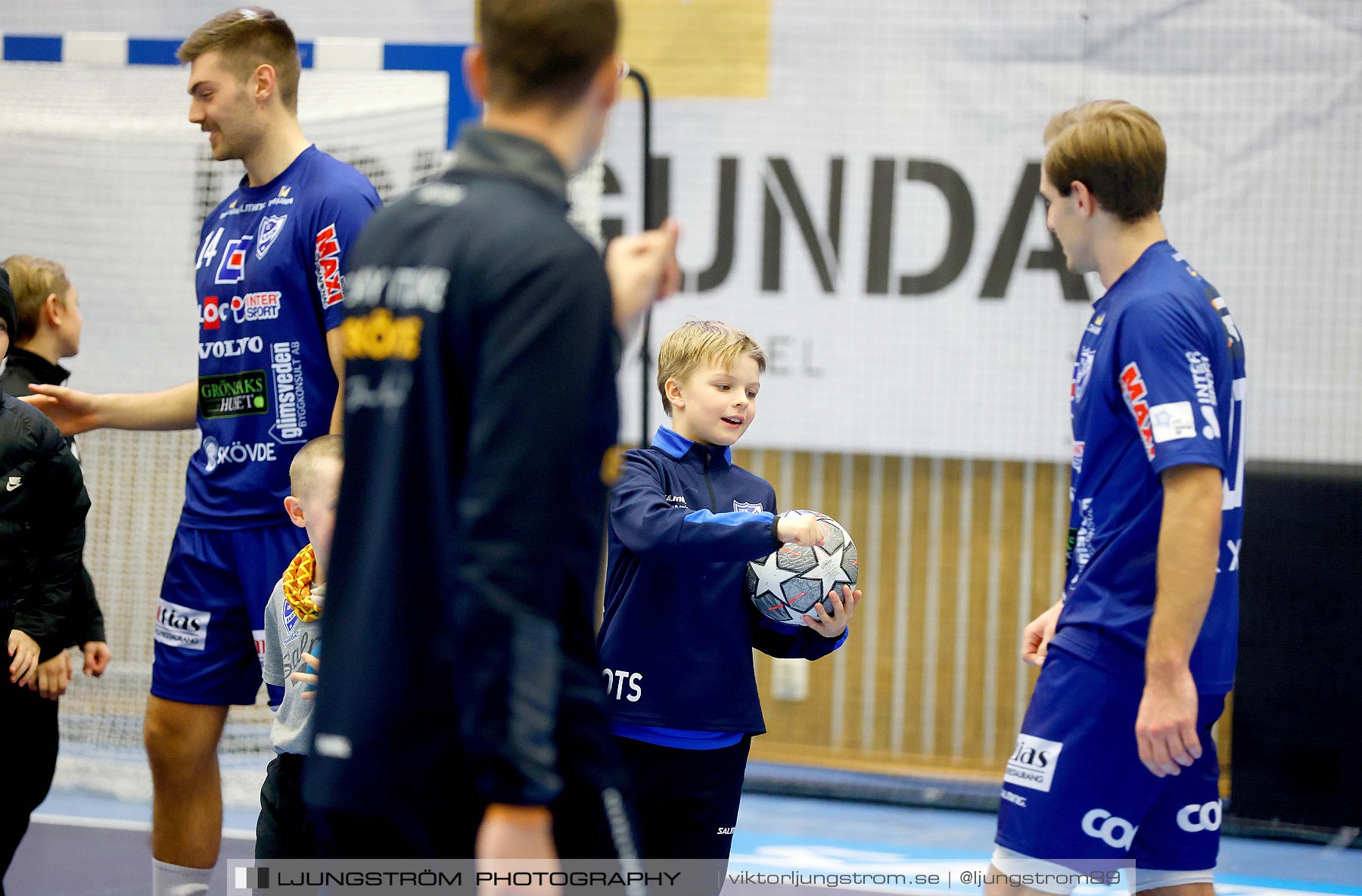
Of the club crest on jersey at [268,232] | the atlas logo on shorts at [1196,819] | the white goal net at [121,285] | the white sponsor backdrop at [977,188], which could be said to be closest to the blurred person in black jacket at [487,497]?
the atlas logo on shorts at [1196,819]

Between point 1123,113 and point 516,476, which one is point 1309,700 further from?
point 516,476

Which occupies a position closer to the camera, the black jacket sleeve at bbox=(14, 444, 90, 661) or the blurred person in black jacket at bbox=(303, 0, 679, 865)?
the blurred person in black jacket at bbox=(303, 0, 679, 865)

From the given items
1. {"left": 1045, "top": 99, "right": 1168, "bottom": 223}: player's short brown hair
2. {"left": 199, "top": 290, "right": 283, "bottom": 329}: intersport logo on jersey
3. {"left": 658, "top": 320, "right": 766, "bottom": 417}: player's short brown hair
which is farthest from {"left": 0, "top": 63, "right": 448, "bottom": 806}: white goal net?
{"left": 1045, "top": 99, "right": 1168, "bottom": 223}: player's short brown hair

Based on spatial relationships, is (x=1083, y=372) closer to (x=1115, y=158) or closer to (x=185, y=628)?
(x=1115, y=158)

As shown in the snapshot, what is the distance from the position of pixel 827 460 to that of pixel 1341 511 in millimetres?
2180

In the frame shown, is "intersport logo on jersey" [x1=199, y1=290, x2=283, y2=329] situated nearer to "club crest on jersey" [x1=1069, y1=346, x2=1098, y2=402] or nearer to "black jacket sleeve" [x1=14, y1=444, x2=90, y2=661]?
"black jacket sleeve" [x1=14, y1=444, x2=90, y2=661]

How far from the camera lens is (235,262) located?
3.17m

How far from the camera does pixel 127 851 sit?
459cm

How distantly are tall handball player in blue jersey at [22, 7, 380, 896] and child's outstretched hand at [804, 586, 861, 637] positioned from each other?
119cm

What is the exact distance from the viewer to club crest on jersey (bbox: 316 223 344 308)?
3.05 meters

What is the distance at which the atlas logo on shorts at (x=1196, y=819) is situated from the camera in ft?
8.21

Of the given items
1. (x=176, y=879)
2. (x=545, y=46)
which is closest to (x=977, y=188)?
(x=176, y=879)

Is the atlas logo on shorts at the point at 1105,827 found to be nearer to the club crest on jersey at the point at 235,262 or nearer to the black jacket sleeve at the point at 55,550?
the club crest on jersey at the point at 235,262

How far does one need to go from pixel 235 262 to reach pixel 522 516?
2137mm
